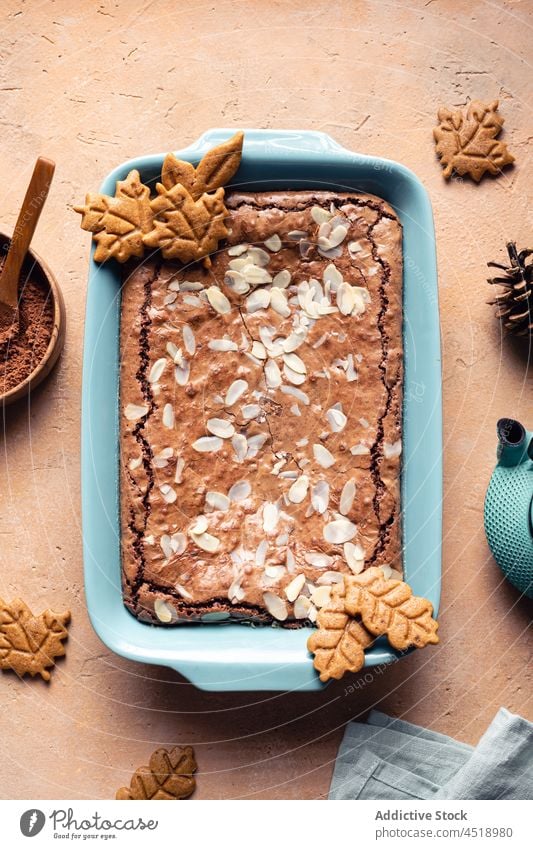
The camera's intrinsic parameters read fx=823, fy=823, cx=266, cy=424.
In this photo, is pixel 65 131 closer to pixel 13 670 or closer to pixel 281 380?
pixel 281 380

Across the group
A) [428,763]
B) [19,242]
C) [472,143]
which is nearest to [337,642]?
[428,763]

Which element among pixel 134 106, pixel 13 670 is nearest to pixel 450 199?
pixel 134 106

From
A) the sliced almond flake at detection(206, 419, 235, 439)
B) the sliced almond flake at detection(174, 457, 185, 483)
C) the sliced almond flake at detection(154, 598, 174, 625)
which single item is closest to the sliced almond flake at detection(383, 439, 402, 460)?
the sliced almond flake at detection(206, 419, 235, 439)

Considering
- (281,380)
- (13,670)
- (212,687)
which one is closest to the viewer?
(212,687)

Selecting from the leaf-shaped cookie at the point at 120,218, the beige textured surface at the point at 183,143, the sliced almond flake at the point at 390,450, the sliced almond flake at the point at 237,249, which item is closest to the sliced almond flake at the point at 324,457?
the sliced almond flake at the point at 390,450

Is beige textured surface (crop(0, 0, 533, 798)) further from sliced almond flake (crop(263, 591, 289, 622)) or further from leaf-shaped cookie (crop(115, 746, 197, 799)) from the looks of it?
sliced almond flake (crop(263, 591, 289, 622))
